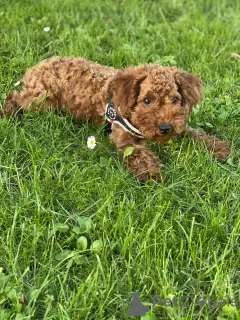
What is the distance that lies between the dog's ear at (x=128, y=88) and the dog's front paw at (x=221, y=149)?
69cm

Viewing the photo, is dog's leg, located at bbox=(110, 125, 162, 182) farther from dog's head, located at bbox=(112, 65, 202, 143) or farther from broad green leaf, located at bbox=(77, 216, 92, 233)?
broad green leaf, located at bbox=(77, 216, 92, 233)

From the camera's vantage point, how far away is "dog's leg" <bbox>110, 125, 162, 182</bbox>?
3018 millimetres

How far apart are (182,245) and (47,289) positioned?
730 mm

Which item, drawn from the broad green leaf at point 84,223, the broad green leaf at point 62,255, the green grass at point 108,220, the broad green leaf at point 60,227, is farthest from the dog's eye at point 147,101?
the broad green leaf at point 62,255

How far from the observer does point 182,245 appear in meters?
2.40

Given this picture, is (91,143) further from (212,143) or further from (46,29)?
(46,29)

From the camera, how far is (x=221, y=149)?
3350 millimetres

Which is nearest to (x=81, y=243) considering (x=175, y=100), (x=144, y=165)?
(x=144, y=165)

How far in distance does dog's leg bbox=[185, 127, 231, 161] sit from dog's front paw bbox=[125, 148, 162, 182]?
0.41m

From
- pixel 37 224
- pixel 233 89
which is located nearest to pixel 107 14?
pixel 233 89

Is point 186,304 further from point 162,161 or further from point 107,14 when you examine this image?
point 107,14

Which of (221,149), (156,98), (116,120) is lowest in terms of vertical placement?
(221,149)

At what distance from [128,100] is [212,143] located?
2.43ft

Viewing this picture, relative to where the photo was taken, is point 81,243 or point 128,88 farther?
point 128,88
